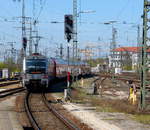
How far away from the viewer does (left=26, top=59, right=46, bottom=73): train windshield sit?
29.2 m

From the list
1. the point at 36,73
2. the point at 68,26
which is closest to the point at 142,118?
the point at 68,26

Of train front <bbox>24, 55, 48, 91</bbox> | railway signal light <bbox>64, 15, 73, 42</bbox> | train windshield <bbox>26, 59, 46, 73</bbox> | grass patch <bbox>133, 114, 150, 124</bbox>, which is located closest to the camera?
grass patch <bbox>133, 114, 150, 124</bbox>

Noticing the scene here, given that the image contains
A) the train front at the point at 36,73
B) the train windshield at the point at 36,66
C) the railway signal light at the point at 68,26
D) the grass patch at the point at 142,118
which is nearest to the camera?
the grass patch at the point at 142,118

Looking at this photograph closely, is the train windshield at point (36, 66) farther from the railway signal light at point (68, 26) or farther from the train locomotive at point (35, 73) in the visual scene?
the railway signal light at point (68, 26)

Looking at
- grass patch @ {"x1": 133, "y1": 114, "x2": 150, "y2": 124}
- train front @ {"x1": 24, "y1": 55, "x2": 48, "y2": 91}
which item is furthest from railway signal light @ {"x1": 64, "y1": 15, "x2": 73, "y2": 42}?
train front @ {"x1": 24, "y1": 55, "x2": 48, "y2": 91}

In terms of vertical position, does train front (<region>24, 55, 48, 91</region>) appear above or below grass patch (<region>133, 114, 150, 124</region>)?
above

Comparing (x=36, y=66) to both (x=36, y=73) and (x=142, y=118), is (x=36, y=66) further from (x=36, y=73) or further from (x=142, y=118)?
(x=142, y=118)

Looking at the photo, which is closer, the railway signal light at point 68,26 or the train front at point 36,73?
the railway signal light at point 68,26

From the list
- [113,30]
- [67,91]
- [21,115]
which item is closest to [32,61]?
[67,91]

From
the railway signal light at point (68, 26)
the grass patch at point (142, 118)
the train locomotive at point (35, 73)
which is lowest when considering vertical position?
the grass patch at point (142, 118)

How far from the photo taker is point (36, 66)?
29.3m

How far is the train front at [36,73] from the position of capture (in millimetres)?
28938

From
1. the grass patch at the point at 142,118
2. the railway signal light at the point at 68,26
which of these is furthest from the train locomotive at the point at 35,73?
the grass patch at the point at 142,118

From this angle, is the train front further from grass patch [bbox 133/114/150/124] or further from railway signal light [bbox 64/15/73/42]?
grass patch [bbox 133/114/150/124]
